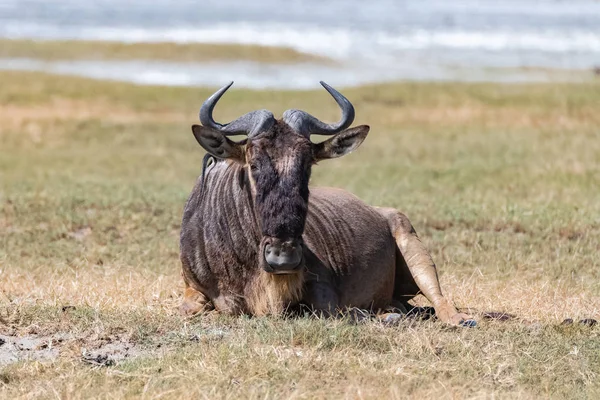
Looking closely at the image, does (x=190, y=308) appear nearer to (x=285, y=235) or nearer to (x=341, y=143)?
(x=285, y=235)

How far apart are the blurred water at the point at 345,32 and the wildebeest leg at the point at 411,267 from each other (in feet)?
90.4

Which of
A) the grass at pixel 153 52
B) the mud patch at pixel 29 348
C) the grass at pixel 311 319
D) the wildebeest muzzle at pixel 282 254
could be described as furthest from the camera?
the grass at pixel 153 52

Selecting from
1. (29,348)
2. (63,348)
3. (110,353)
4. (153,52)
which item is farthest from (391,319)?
(153,52)

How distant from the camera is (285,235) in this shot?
26.5ft

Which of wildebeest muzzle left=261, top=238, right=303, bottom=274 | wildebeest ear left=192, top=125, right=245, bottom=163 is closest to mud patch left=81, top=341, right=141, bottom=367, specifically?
wildebeest muzzle left=261, top=238, right=303, bottom=274

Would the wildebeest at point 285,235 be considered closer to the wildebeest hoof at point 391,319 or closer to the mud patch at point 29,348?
the wildebeest hoof at point 391,319

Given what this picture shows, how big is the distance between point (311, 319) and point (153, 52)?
39391mm

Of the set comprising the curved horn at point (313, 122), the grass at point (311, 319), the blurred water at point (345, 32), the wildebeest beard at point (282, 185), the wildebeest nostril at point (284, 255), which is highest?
the curved horn at point (313, 122)

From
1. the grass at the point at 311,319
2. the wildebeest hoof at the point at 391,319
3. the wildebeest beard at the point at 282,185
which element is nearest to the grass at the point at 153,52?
the grass at the point at 311,319

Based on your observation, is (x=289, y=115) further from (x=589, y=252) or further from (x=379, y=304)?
(x=589, y=252)

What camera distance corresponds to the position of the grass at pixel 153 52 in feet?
150

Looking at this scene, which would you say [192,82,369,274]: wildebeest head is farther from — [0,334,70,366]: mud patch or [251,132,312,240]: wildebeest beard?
[0,334,70,366]: mud patch

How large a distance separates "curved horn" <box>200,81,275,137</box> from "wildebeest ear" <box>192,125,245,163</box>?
161mm

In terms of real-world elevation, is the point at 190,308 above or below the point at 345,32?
above
